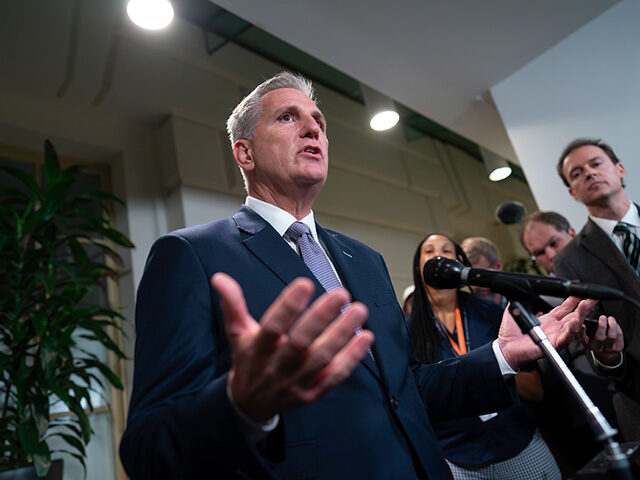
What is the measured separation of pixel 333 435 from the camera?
0.78 m

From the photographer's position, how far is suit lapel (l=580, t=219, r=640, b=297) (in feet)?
5.84

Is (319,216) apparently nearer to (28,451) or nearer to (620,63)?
(620,63)

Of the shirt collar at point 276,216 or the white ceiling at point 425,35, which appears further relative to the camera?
the white ceiling at point 425,35

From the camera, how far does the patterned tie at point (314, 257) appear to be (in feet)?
3.28

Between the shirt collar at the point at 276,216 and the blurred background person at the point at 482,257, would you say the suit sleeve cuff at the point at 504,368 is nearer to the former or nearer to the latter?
the shirt collar at the point at 276,216

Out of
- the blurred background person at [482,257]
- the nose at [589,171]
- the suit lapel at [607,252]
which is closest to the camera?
the suit lapel at [607,252]

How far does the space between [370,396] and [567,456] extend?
1.84m

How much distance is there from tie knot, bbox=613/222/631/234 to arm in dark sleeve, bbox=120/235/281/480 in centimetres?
185

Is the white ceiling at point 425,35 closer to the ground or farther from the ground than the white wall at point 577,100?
farther from the ground

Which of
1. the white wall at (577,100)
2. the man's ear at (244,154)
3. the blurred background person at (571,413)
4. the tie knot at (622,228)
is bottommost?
the blurred background person at (571,413)

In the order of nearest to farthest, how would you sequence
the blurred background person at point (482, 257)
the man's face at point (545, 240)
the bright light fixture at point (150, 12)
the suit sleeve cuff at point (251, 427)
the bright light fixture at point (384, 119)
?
the suit sleeve cuff at point (251, 427) → the bright light fixture at point (150, 12) → the man's face at point (545, 240) → the blurred background person at point (482, 257) → the bright light fixture at point (384, 119)

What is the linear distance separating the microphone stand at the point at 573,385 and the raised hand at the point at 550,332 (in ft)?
0.45

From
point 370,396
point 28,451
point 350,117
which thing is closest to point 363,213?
Result: point 350,117

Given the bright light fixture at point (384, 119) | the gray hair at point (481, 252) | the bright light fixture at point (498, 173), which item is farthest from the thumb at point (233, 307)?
the bright light fixture at point (498, 173)
